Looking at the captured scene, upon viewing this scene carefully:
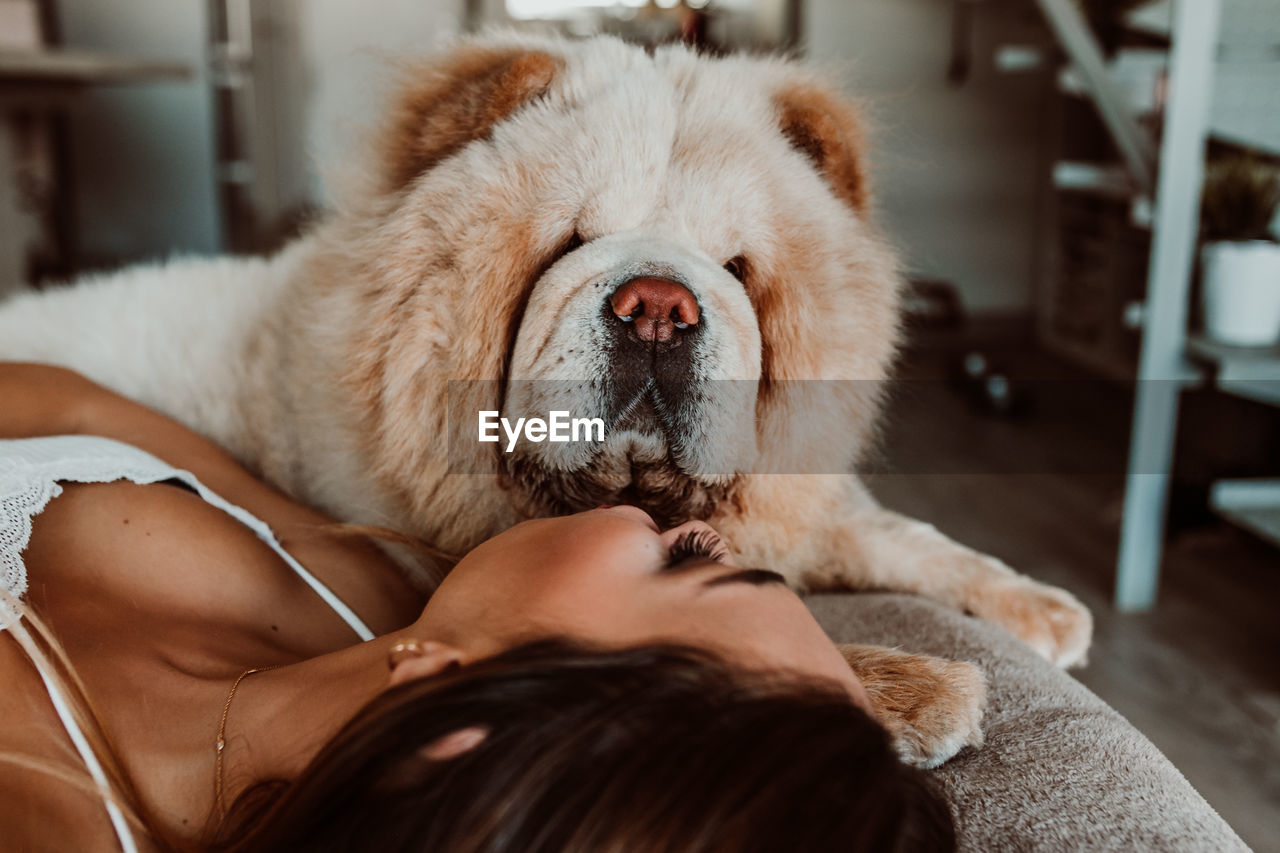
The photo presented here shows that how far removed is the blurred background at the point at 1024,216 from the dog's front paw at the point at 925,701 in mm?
328

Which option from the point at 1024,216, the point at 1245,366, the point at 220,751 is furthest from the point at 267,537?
the point at 1024,216

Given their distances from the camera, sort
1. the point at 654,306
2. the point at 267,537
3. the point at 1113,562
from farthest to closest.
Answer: the point at 1113,562 → the point at 267,537 → the point at 654,306

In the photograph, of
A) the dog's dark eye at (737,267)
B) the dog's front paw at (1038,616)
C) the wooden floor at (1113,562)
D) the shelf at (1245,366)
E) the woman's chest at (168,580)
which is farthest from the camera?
the shelf at (1245,366)

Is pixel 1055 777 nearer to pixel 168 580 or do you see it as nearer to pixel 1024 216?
pixel 168 580

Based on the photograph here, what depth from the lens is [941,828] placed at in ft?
1.96

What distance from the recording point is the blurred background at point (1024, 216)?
6.14 ft

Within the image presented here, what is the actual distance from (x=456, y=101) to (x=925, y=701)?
0.65 m

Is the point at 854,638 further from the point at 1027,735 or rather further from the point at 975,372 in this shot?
the point at 975,372

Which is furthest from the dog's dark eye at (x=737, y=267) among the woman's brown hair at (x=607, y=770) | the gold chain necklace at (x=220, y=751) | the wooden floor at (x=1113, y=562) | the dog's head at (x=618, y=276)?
the gold chain necklace at (x=220, y=751)

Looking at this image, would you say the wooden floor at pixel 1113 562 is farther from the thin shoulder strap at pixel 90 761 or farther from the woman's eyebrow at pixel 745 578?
the thin shoulder strap at pixel 90 761

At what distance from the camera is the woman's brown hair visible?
1.78ft

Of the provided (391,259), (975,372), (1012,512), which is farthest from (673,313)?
(975,372)

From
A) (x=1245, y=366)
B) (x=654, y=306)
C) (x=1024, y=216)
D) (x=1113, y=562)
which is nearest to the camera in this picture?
(x=654, y=306)

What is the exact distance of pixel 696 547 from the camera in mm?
705
